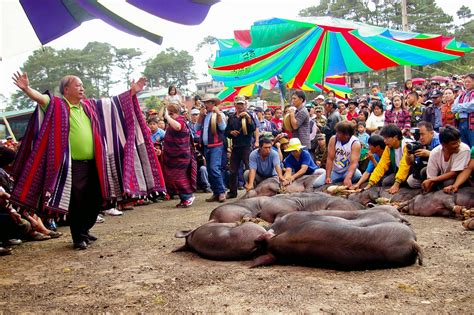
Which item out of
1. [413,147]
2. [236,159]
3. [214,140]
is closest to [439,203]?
[413,147]

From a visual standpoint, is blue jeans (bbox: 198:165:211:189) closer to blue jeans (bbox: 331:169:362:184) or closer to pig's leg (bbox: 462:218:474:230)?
blue jeans (bbox: 331:169:362:184)

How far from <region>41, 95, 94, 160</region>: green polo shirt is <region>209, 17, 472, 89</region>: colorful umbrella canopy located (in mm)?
4971

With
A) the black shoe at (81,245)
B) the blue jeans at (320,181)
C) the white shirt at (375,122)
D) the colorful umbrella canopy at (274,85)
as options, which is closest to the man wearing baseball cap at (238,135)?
the blue jeans at (320,181)

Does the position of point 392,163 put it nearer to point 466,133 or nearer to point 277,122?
point 466,133

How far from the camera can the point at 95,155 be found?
5156 millimetres

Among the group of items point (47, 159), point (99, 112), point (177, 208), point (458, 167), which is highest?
point (99, 112)

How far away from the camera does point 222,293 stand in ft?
11.5

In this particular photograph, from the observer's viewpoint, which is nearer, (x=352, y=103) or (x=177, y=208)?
(x=177, y=208)

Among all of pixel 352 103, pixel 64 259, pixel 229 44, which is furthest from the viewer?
pixel 229 44

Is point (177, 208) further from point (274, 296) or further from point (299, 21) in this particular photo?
point (274, 296)

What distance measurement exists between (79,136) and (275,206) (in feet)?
7.37

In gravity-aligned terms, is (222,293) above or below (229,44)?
below

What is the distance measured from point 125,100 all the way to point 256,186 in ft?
10.0

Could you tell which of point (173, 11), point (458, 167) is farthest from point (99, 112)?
point (458, 167)
